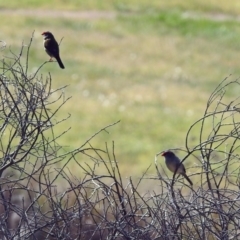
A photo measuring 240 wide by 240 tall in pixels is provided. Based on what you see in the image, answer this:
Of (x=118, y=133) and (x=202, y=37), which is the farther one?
(x=202, y=37)

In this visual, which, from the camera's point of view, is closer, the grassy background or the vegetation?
the vegetation

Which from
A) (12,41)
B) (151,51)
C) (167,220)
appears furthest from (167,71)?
(167,220)

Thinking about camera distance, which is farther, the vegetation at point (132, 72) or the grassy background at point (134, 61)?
the grassy background at point (134, 61)

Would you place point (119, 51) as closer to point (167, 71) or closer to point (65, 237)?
point (167, 71)

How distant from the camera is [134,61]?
28703 mm

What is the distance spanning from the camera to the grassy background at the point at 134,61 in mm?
22141

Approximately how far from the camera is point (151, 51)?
29625 mm

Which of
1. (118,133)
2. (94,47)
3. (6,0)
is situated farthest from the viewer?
(6,0)

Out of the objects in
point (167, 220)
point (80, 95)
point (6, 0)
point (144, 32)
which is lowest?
point (167, 220)

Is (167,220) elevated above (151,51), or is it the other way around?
(151,51)

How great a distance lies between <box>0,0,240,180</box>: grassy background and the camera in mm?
22141

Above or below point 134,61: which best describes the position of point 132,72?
below

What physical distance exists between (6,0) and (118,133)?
13.0m

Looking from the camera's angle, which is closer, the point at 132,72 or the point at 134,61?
the point at 132,72
